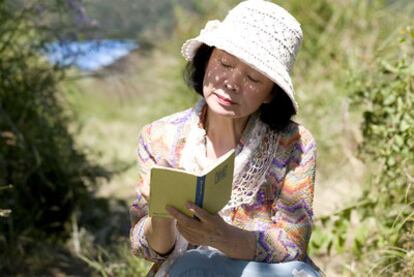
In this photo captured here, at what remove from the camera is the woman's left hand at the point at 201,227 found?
2008 millimetres

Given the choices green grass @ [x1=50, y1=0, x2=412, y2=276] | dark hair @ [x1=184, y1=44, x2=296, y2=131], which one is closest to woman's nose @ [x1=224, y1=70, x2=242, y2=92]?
dark hair @ [x1=184, y1=44, x2=296, y2=131]

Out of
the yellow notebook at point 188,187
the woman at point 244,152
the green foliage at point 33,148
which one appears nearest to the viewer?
the yellow notebook at point 188,187

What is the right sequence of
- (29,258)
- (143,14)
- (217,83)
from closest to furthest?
1. (217,83)
2. (29,258)
3. (143,14)

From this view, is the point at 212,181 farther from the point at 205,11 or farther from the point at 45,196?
the point at 205,11

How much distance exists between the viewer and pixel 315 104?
5.06 meters

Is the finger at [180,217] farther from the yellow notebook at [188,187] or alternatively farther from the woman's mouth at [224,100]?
the woman's mouth at [224,100]

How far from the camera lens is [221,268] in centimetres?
225

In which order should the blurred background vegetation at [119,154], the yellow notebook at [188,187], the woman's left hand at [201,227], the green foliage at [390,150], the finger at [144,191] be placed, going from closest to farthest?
1. the yellow notebook at [188,187]
2. the woman's left hand at [201,227]
3. the finger at [144,191]
4. the green foliage at [390,150]
5. the blurred background vegetation at [119,154]

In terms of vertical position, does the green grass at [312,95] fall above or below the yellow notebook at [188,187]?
below

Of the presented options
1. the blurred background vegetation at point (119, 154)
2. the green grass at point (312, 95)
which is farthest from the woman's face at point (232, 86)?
the green grass at point (312, 95)

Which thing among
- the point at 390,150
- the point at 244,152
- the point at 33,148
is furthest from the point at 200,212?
the point at 33,148

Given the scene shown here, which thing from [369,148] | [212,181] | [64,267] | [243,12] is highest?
[243,12]

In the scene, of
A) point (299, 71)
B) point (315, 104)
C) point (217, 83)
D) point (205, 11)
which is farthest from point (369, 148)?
point (205, 11)

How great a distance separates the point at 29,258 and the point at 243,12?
175cm
